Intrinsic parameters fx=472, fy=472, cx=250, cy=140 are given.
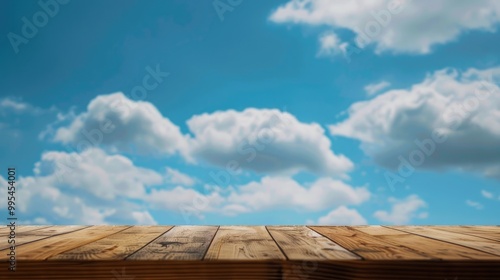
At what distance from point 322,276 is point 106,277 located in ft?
2.12

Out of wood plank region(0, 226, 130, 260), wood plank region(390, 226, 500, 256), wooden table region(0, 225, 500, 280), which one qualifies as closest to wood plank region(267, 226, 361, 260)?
wooden table region(0, 225, 500, 280)

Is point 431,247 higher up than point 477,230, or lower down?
lower down

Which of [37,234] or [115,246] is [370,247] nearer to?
[115,246]

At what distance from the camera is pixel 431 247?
69.3 inches

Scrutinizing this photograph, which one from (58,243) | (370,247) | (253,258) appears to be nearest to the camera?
(253,258)

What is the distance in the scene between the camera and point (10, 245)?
185cm

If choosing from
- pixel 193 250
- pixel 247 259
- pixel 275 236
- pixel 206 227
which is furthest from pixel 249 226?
pixel 247 259

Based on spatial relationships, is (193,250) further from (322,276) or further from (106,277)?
(322,276)

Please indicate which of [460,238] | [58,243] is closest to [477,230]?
[460,238]

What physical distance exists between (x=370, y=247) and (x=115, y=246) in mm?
944

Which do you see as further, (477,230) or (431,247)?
(477,230)

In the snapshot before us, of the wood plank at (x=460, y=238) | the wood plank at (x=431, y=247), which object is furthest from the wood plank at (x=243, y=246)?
the wood plank at (x=460, y=238)

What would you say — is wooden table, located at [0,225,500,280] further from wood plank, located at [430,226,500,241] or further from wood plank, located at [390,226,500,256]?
wood plank, located at [430,226,500,241]

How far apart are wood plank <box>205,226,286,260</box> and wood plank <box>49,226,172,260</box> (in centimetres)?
28
